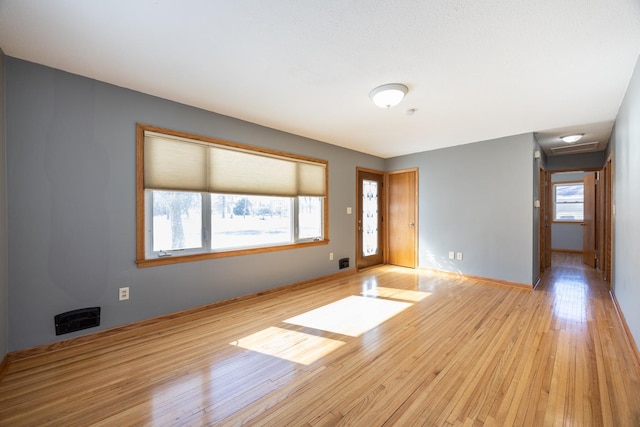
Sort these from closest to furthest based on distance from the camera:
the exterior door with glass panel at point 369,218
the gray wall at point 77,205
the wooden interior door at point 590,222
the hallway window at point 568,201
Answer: the gray wall at point 77,205 < the exterior door with glass panel at point 369,218 < the wooden interior door at point 590,222 < the hallway window at point 568,201

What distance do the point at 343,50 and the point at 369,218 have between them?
3.95 meters

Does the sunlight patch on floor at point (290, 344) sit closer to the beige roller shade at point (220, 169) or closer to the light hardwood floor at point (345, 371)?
the light hardwood floor at point (345, 371)

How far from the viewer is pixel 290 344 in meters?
2.40

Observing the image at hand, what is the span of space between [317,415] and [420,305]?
7.25ft

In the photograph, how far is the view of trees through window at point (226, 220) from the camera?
295 centimetres

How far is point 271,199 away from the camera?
3971 millimetres

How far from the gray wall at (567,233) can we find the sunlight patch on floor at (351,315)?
712 cm

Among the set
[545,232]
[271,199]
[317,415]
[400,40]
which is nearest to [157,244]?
[271,199]

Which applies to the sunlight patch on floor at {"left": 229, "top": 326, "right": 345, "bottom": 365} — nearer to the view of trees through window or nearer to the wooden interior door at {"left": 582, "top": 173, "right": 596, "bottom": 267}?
the view of trees through window

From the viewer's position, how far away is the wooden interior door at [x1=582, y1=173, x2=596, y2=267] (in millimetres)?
5592

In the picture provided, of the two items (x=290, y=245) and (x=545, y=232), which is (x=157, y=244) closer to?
(x=290, y=245)

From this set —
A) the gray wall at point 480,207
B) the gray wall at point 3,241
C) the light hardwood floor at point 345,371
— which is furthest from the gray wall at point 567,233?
the gray wall at point 3,241

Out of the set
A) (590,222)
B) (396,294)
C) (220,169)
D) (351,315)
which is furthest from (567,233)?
(220,169)

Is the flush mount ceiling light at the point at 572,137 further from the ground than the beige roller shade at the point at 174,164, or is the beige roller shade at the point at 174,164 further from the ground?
the flush mount ceiling light at the point at 572,137
